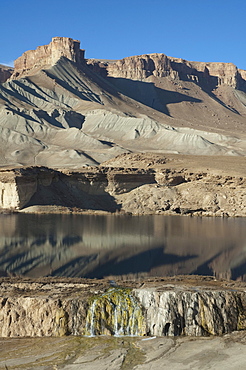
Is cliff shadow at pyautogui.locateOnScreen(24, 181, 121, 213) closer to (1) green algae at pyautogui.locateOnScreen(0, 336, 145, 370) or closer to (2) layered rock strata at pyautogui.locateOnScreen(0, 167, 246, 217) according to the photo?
(2) layered rock strata at pyautogui.locateOnScreen(0, 167, 246, 217)

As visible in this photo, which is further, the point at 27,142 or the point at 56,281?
the point at 27,142

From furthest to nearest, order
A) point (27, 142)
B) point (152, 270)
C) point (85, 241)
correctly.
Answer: point (27, 142)
point (85, 241)
point (152, 270)

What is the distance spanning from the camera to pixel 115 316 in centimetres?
2244

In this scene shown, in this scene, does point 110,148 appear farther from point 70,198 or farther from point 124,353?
point 124,353

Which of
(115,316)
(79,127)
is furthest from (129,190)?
(79,127)

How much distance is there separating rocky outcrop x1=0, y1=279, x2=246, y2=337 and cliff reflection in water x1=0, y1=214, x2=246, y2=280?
256 inches

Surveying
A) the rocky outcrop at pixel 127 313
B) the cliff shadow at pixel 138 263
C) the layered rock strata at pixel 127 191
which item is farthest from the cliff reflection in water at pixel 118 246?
the rocky outcrop at pixel 127 313

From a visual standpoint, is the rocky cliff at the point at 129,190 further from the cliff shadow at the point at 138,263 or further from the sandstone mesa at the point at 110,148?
the cliff shadow at the point at 138,263

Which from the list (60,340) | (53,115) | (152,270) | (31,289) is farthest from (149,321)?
(53,115)

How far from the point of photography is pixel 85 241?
39.4m

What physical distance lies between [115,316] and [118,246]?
1532 cm

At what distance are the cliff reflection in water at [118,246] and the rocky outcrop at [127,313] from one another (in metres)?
6.50

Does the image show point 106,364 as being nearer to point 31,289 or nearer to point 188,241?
point 31,289

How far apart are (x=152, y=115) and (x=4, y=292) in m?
168
